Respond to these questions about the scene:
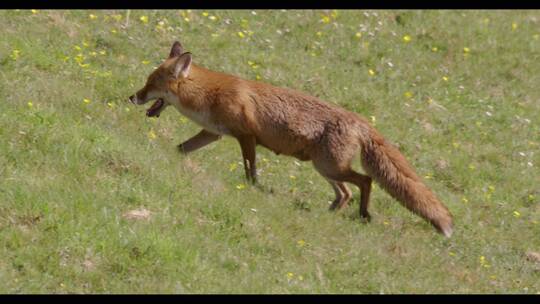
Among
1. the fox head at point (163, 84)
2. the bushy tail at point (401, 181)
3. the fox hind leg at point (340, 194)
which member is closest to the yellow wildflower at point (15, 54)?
the fox head at point (163, 84)

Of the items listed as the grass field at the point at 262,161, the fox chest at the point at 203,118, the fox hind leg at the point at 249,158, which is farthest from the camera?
the fox chest at the point at 203,118

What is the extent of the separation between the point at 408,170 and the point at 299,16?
647cm

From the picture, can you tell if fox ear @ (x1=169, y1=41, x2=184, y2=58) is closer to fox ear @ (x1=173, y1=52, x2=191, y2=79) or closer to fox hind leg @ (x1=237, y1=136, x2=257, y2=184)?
fox ear @ (x1=173, y1=52, x2=191, y2=79)

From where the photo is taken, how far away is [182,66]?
11.8 m

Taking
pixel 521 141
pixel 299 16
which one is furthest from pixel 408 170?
pixel 299 16

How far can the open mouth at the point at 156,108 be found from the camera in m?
12.0

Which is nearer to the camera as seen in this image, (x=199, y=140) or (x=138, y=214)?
(x=138, y=214)

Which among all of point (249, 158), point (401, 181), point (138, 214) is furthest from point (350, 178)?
point (138, 214)

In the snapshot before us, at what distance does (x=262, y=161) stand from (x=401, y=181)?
7.47 ft

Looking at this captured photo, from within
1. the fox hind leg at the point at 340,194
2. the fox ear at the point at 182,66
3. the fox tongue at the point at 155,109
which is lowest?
the fox hind leg at the point at 340,194

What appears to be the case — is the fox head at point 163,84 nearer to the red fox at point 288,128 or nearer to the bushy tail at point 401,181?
the red fox at point 288,128

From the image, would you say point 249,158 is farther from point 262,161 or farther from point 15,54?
point 15,54

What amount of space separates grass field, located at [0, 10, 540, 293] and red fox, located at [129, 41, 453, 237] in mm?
403

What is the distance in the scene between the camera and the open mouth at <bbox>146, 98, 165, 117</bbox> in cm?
1204
